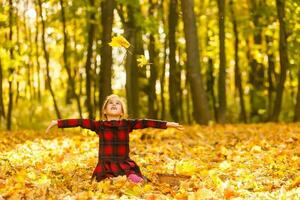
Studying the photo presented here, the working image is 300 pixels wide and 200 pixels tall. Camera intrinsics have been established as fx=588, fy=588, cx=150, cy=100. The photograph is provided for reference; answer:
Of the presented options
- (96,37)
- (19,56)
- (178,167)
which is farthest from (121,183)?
(96,37)

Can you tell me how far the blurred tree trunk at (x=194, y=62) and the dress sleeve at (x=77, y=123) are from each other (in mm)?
7839

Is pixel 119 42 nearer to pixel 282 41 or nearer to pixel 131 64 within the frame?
pixel 131 64

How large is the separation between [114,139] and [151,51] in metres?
13.4

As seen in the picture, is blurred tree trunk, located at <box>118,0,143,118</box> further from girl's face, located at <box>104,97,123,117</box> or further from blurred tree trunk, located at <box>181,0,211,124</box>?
girl's face, located at <box>104,97,123,117</box>

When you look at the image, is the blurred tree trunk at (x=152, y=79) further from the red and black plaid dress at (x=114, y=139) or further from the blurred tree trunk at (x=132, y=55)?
the red and black plaid dress at (x=114, y=139)

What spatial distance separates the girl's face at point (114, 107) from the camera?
24.6 ft

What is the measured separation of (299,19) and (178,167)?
11.3 metres

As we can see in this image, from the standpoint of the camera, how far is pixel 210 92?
25547 millimetres

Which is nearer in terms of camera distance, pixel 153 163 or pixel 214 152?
pixel 153 163

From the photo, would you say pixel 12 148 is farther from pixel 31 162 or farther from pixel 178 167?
pixel 178 167

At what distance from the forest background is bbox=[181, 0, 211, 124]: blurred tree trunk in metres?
0.03

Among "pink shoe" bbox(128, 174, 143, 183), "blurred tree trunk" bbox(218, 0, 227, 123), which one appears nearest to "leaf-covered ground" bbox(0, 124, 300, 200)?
"pink shoe" bbox(128, 174, 143, 183)

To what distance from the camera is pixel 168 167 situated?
8445 millimetres

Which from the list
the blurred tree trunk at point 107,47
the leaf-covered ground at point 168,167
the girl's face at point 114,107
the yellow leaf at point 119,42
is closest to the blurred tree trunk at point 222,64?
the blurred tree trunk at point 107,47
